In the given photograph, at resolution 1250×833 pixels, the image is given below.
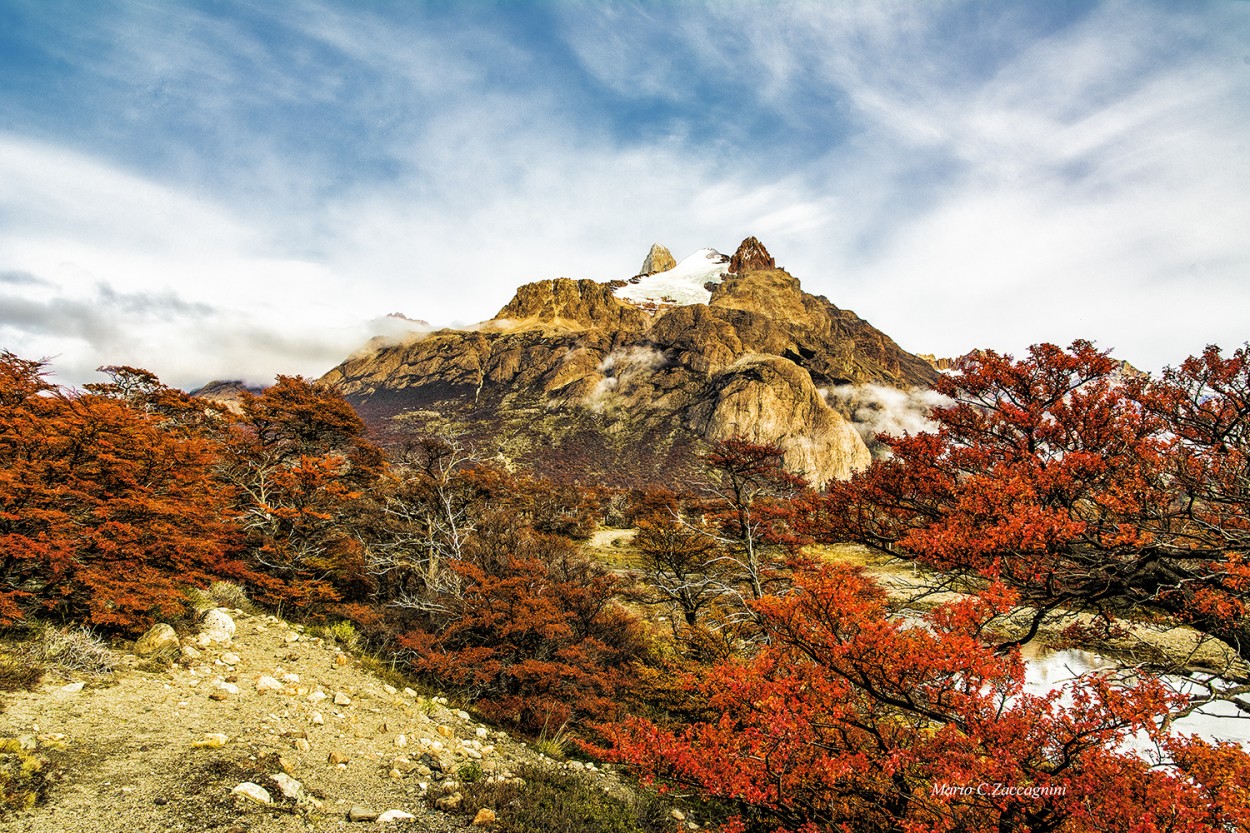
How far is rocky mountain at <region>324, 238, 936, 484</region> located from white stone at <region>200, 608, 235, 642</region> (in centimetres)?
8125

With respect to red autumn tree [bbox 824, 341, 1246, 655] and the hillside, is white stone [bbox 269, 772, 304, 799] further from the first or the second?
red autumn tree [bbox 824, 341, 1246, 655]

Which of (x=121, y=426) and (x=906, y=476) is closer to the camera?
(x=121, y=426)

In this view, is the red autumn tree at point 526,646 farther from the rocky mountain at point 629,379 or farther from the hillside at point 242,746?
the rocky mountain at point 629,379

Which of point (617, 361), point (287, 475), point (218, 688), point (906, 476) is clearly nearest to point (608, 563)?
point (287, 475)

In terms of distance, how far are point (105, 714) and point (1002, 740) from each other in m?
9.69

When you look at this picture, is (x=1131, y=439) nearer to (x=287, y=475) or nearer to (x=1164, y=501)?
(x=1164, y=501)

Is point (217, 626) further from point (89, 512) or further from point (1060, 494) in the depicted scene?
point (1060, 494)

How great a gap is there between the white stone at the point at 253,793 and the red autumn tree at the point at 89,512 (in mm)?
4432

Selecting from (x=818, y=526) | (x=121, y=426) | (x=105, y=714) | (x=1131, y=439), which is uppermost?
(x=1131, y=439)

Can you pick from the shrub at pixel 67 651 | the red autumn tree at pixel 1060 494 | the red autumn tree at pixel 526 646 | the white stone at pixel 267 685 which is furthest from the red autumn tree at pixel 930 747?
the shrub at pixel 67 651

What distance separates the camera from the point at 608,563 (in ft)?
96.7

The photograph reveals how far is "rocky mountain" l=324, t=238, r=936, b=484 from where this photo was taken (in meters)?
108

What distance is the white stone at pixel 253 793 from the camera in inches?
192

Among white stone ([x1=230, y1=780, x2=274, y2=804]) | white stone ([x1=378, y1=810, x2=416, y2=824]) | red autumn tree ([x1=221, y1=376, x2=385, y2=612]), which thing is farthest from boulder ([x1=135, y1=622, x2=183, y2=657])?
white stone ([x1=378, y1=810, x2=416, y2=824])
